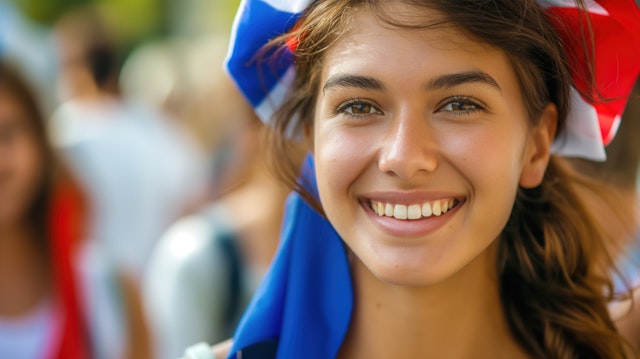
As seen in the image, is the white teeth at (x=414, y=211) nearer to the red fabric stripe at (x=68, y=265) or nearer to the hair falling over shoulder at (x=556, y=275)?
the hair falling over shoulder at (x=556, y=275)

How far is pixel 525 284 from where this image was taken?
8.18 ft

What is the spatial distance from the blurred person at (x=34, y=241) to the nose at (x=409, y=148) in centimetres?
185

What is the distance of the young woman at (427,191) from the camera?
205 centimetres

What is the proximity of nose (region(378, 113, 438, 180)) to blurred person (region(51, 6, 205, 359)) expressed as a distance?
99.0 inches

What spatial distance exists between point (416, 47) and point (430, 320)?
0.70 meters

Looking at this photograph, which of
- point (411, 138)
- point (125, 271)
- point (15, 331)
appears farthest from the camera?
point (125, 271)

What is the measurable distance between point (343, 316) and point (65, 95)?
4.68m

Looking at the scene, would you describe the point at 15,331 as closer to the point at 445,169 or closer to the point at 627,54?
the point at 445,169

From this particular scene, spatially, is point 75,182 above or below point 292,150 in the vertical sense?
below

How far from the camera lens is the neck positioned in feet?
7.61

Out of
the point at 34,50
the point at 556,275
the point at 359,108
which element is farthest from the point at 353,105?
the point at 34,50

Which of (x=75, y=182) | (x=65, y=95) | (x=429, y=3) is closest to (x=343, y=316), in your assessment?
(x=429, y=3)

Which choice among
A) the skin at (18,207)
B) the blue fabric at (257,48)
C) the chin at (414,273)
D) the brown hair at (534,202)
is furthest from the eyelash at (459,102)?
the skin at (18,207)

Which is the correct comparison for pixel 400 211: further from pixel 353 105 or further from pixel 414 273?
pixel 353 105
